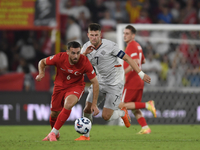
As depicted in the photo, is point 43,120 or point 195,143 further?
point 43,120

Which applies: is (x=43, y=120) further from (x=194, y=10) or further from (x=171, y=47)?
(x=194, y=10)

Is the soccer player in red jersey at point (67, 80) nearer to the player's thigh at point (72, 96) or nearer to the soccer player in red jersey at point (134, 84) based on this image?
Result: the player's thigh at point (72, 96)

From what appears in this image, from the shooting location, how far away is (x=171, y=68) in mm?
11305

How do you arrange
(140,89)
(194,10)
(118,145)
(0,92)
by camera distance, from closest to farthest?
(118,145) → (140,89) → (0,92) → (194,10)

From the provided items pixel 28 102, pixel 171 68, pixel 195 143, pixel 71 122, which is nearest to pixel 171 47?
pixel 171 68

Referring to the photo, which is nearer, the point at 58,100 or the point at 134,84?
the point at 58,100

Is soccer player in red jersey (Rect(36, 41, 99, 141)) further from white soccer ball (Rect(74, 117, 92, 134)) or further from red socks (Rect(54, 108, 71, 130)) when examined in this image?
white soccer ball (Rect(74, 117, 92, 134))

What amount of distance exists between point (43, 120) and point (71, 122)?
723mm

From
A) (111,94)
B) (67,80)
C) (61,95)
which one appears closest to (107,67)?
(111,94)

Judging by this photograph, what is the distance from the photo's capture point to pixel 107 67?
667 cm

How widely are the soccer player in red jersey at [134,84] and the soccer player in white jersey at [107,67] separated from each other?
744mm

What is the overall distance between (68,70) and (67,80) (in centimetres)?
21

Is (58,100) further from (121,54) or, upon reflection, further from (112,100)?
(121,54)

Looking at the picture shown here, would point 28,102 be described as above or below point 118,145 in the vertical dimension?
below
